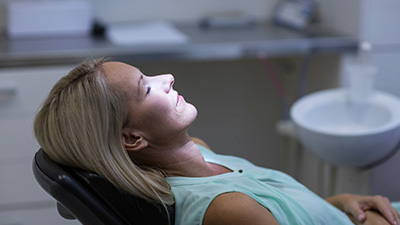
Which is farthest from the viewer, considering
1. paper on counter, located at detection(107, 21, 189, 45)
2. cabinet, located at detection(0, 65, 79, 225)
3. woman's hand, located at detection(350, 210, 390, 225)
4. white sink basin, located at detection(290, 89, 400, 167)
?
paper on counter, located at detection(107, 21, 189, 45)

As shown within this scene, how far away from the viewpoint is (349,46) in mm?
2342

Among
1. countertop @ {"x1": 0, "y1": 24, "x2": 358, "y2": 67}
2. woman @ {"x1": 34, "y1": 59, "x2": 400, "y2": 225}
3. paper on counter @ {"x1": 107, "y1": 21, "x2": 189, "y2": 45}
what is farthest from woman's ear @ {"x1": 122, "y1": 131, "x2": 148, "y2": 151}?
paper on counter @ {"x1": 107, "y1": 21, "x2": 189, "y2": 45}

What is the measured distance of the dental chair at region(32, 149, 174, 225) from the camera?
1.01m

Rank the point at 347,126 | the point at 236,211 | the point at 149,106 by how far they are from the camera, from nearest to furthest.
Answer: the point at 236,211 < the point at 149,106 < the point at 347,126

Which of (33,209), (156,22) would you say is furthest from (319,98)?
(33,209)

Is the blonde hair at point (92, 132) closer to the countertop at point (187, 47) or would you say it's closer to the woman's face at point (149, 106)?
the woman's face at point (149, 106)

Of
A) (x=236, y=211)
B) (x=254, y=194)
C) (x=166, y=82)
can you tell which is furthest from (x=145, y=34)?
(x=236, y=211)

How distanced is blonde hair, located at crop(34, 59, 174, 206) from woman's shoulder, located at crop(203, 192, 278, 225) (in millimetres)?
103

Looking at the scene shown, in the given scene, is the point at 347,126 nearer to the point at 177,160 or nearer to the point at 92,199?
the point at 177,160

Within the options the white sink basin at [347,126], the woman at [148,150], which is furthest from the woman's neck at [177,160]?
the white sink basin at [347,126]

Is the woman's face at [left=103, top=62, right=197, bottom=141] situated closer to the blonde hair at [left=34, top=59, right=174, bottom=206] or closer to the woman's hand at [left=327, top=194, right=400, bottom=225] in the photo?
the blonde hair at [left=34, top=59, right=174, bottom=206]

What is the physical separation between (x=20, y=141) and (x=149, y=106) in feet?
4.14

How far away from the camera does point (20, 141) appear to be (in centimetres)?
222

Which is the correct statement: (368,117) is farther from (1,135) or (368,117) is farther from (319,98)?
(1,135)
